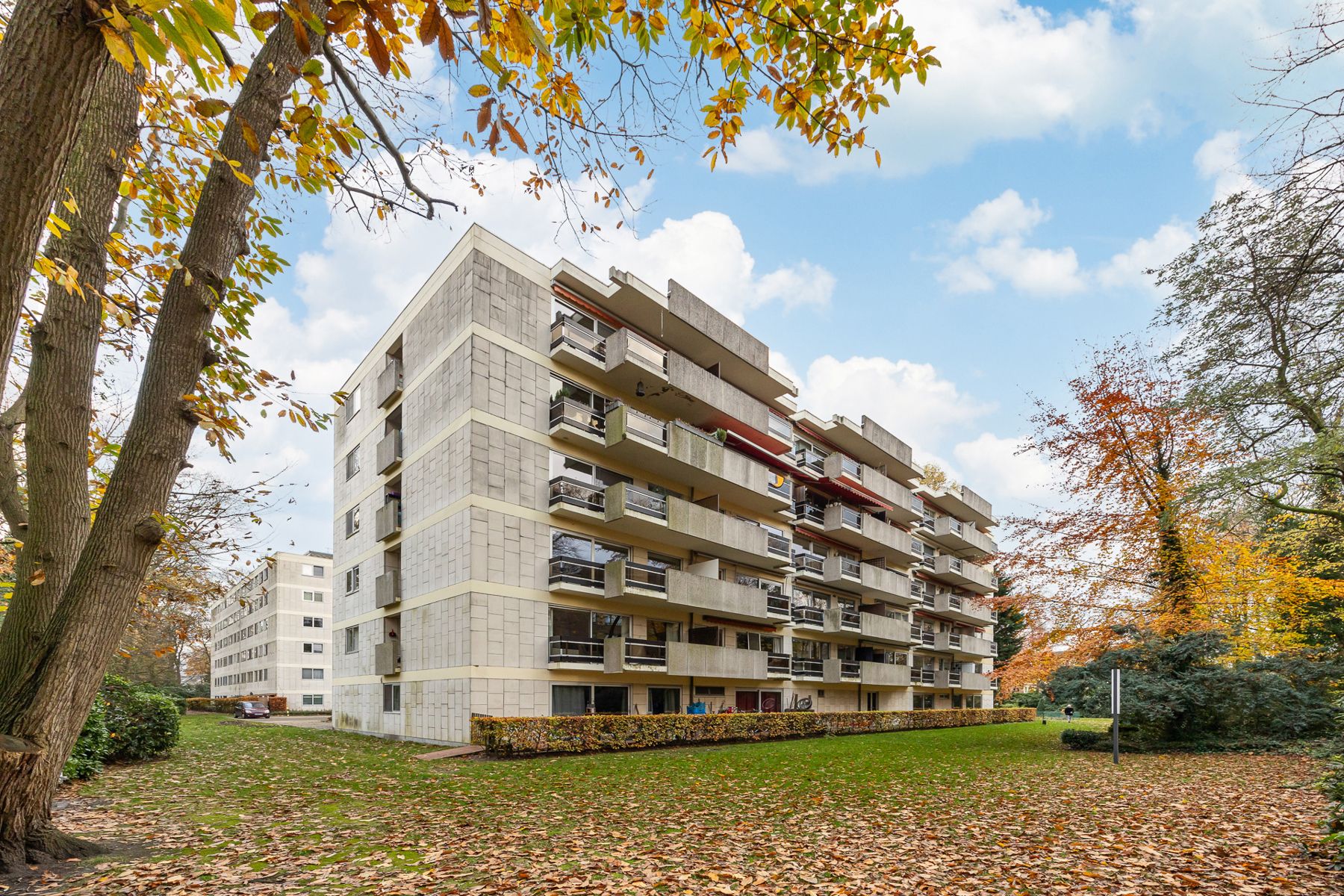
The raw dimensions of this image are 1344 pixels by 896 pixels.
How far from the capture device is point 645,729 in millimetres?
19641

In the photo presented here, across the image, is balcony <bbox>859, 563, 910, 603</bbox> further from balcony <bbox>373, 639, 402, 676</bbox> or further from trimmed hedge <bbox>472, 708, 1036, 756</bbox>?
balcony <bbox>373, 639, 402, 676</bbox>

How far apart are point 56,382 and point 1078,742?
24.5m

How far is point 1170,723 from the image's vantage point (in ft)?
63.9

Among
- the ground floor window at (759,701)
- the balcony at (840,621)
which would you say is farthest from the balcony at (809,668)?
the balcony at (840,621)

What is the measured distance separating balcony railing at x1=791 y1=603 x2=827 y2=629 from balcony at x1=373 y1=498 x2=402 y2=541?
16264 millimetres

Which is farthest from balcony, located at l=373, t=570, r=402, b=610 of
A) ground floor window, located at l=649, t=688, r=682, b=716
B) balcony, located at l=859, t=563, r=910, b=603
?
balcony, located at l=859, t=563, r=910, b=603

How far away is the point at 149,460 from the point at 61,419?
106 centimetres

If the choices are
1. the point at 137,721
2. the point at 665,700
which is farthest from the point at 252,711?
the point at 137,721

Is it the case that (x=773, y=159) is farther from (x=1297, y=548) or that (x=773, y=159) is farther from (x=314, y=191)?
(x=1297, y=548)

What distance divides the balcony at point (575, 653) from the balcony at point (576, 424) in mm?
6007

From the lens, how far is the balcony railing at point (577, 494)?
68.2 ft

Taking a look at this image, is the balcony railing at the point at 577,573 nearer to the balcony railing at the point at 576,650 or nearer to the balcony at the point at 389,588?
the balcony railing at the point at 576,650

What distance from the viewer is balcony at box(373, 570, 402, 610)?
22.8m

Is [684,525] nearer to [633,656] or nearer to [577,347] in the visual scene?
[633,656]
